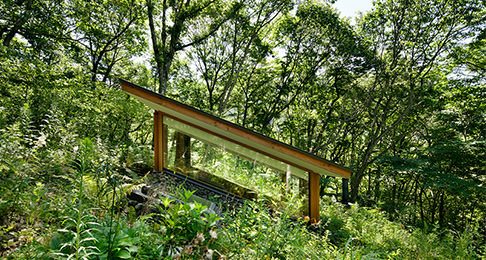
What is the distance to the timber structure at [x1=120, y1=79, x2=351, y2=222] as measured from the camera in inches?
226

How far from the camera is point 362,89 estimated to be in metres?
14.4

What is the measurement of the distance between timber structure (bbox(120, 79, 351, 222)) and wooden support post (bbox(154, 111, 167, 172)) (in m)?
0.59

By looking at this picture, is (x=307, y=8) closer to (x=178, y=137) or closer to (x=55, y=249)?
(x=178, y=137)

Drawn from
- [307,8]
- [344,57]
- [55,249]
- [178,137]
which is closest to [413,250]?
[55,249]

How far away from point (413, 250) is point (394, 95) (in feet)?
39.7

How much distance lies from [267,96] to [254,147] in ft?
41.1

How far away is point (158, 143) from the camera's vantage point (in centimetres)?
743

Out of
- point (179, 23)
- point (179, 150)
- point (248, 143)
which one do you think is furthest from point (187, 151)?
point (179, 23)

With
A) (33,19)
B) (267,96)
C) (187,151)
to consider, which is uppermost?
(267,96)

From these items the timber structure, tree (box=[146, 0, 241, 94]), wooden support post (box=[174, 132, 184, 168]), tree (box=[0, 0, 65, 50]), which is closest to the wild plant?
the timber structure

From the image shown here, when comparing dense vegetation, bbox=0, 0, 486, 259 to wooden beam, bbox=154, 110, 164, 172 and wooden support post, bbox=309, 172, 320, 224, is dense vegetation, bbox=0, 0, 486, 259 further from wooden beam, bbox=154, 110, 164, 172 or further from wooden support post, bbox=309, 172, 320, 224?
wooden beam, bbox=154, 110, 164, 172

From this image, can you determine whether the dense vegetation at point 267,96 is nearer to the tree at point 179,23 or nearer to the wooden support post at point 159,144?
the tree at point 179,23

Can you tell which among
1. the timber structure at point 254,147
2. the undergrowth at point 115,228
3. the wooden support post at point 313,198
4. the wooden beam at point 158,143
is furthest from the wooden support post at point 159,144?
the wooden support post at point 313,198

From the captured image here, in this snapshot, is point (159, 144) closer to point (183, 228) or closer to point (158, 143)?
point (158, 143)
